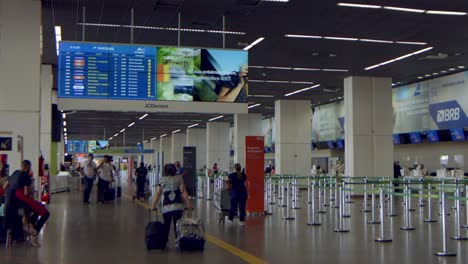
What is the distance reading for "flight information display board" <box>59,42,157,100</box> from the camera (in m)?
12.4

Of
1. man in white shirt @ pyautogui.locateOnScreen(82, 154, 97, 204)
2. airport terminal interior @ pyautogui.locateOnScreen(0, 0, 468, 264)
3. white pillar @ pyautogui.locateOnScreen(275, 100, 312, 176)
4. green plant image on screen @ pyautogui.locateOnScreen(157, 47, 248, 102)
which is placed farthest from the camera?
white pillar @ pyautogui.locateOnScreen(275, 100, 312, 176)

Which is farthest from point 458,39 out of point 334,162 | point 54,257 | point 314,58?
point 334,162

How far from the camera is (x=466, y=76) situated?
26.0m

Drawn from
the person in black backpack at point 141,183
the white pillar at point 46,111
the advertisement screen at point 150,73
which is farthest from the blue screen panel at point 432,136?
the advertisement screen at point 150,73

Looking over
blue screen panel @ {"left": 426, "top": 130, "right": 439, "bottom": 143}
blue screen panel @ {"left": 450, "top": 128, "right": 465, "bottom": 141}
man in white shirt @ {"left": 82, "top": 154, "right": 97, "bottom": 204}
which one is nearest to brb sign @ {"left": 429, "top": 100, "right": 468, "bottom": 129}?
blue screen panel @ {"left": 450, "top": 128, "right": 465, "bottom": 141}

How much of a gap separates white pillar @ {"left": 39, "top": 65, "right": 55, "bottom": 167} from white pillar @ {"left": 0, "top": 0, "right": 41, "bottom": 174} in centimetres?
999

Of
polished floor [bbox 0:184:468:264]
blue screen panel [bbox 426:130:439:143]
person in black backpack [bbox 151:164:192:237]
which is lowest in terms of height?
polished floor [bbox 0:184:468:264]

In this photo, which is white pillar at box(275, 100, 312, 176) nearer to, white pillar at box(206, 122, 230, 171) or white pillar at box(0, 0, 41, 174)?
white pillar at box(206, 122, 230, 171)

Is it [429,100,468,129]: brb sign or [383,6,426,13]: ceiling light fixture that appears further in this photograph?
[429,100,468,129]: brb sign

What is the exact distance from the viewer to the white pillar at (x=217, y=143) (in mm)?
47344

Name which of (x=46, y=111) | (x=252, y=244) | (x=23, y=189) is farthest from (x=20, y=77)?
(x=46, y=111)

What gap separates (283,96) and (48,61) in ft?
48.7

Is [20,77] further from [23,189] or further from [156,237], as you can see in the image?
[156,237]

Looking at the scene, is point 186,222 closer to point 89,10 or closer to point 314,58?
point 89,10
